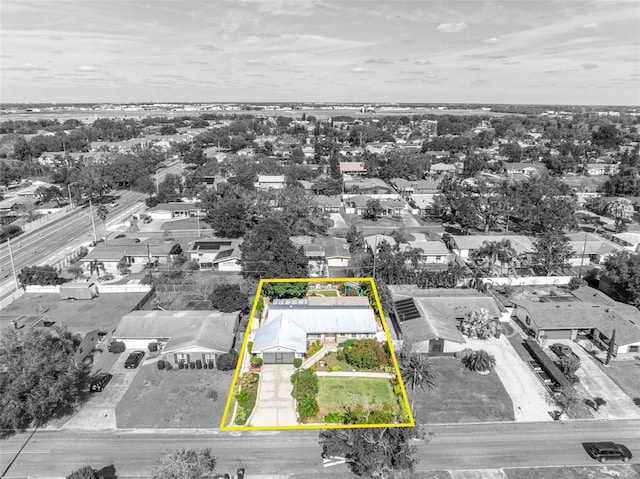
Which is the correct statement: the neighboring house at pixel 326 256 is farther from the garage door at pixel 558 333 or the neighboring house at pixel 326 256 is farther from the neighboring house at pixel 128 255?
the garage door at pixel 558 333

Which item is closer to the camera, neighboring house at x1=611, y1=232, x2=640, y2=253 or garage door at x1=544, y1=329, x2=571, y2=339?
garage door at x1=544, y1=329, x2=571, y2=339

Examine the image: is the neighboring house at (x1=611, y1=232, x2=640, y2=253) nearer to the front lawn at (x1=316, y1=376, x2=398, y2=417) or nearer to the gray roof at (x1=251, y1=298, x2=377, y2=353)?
the gray roof at (x1=251, y1=298, x2=377, y2=353)

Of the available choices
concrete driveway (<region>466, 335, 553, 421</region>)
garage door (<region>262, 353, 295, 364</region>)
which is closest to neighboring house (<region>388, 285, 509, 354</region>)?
concrete driveway (<region>466, 335, 553, 421</region>)

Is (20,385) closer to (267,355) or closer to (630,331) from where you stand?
(267,355)

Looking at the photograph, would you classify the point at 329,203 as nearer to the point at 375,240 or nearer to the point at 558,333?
the point at 375,240

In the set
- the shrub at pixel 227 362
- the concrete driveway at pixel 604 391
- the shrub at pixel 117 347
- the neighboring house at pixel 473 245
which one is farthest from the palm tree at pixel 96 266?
the concrete driveway at pixel 604 391

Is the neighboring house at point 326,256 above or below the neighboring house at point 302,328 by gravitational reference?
below
